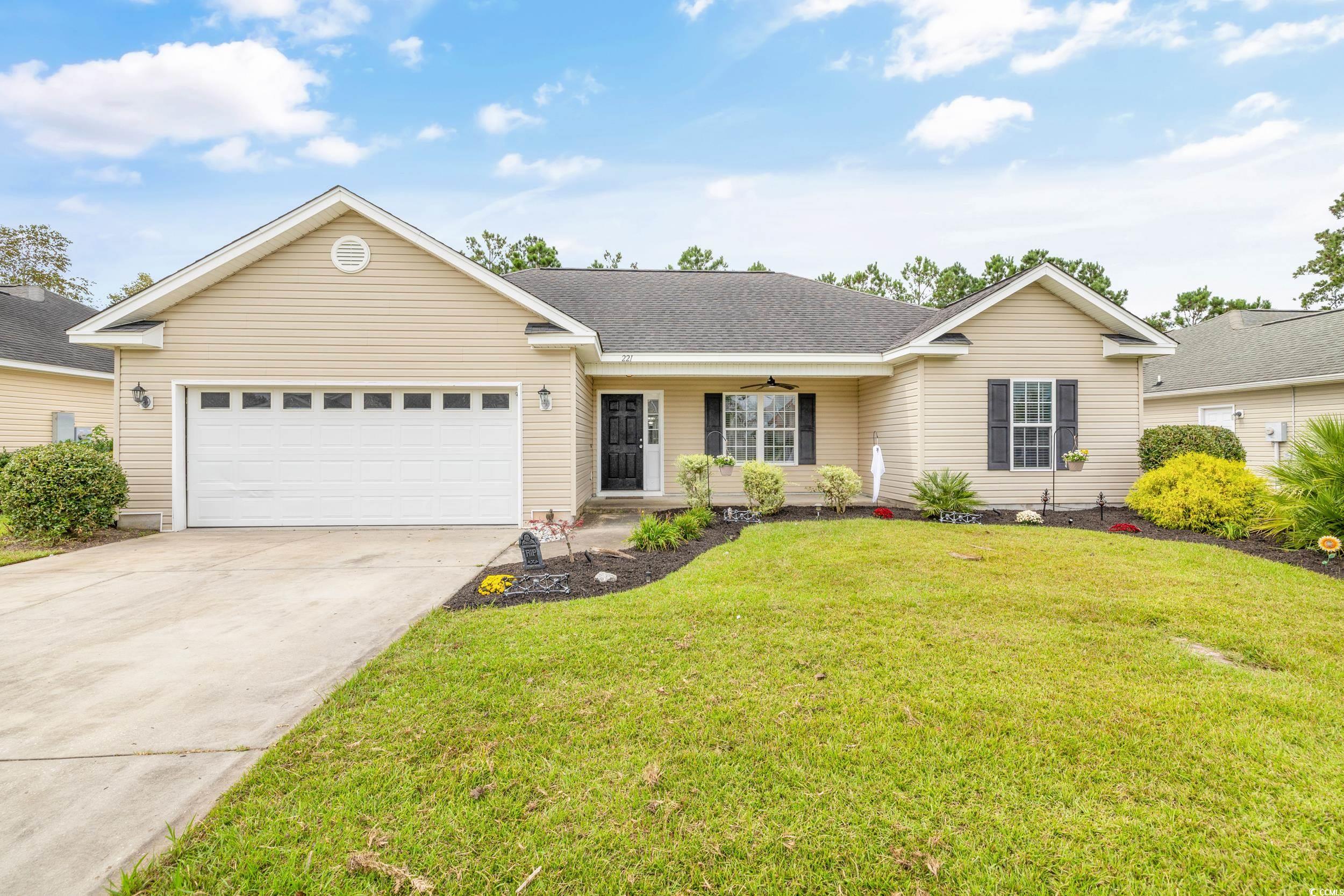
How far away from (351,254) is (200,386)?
304 centimetres

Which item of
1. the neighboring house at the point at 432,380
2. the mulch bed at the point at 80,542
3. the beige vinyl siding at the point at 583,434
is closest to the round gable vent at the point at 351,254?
the neighboring house at the point at 432,380

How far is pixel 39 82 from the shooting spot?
12492 millimetres

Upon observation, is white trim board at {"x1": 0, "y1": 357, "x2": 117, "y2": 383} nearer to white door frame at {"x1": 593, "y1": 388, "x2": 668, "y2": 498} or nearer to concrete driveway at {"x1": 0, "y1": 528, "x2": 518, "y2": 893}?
concrete driveway at {"x1": 0, "y1": 528, "x2": 518, "y2": 893}

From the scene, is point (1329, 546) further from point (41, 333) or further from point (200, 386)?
point (41, 333)

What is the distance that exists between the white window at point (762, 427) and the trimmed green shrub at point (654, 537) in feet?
15.8

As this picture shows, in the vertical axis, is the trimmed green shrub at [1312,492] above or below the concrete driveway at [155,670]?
above

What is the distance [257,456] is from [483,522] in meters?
3.58

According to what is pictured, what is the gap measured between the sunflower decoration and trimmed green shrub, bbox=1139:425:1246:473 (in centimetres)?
321

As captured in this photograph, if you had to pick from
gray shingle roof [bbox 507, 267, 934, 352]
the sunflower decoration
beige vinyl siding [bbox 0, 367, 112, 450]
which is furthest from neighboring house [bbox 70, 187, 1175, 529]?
beige vinyl siding [bbox 0, 367, 112, 450]

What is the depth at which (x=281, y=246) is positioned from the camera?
8.17 meters

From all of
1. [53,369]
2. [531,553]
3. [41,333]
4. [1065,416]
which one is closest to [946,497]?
[1065,416]

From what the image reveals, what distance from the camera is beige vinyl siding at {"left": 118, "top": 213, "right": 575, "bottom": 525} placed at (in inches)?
320

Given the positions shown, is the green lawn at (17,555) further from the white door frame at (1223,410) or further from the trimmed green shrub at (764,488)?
the white door frame at (1223,410)

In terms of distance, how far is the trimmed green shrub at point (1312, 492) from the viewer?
229 inches
